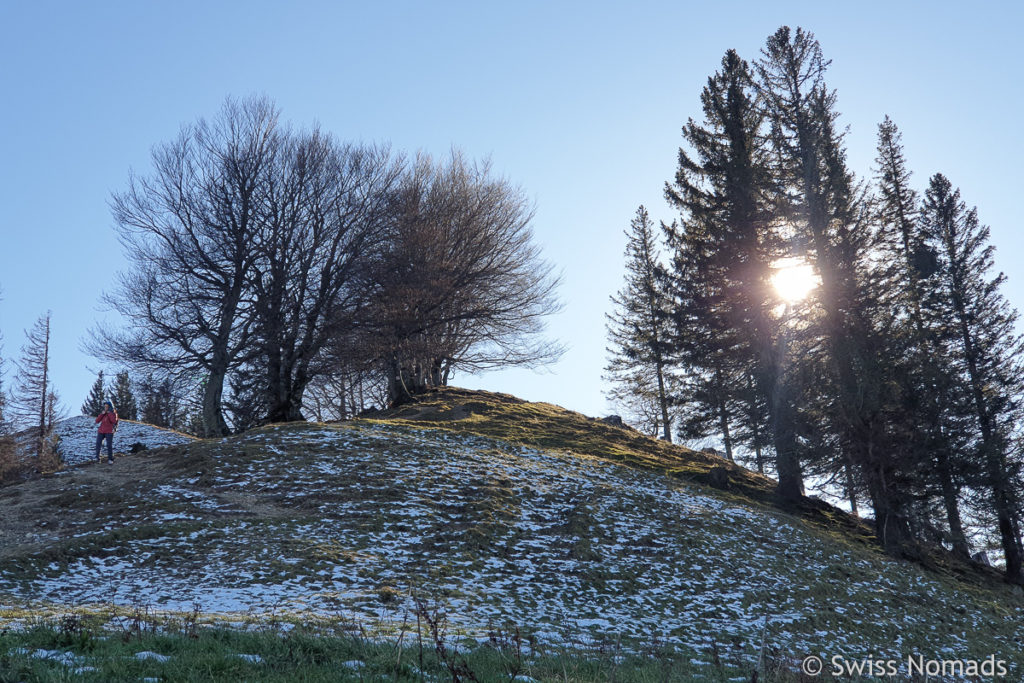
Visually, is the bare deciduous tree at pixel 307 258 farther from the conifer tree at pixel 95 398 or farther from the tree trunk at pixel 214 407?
the conifer tree at pixel 95 398

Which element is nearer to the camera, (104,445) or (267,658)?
(267,658)

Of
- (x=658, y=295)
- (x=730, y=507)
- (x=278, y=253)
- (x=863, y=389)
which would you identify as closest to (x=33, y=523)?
(x=278, y=253)

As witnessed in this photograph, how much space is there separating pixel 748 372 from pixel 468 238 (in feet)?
50.3

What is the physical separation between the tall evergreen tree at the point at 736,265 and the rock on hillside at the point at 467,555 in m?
4.87

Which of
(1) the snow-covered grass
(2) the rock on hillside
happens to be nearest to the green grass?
(2) the rock on hillside

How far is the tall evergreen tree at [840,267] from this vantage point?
2089cm

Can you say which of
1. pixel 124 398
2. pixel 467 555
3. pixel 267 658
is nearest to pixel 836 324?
pixel 467 555

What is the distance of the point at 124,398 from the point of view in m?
49.3

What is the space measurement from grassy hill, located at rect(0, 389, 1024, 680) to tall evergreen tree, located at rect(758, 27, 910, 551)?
2.36 metres

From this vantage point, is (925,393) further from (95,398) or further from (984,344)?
(95,398)

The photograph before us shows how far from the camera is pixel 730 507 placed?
2073 cm

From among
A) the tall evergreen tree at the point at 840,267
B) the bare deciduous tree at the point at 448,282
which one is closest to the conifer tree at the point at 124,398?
the bare deciduous tree at the point at 448,282

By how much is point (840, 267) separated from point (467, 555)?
1665 cm

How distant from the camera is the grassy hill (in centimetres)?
971
